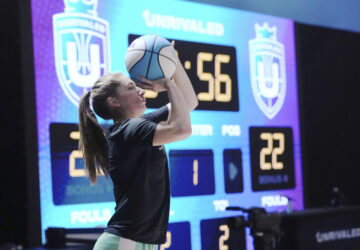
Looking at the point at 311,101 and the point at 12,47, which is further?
the point at 311,101

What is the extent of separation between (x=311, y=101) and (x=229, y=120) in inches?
54.1

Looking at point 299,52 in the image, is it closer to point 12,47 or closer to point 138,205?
point 12,47

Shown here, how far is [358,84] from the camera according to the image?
19.5 feet

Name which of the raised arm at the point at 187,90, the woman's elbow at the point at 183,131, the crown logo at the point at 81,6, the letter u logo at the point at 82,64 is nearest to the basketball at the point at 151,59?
the raised arm at the point at 187,90

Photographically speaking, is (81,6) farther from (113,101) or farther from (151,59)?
(113,101)

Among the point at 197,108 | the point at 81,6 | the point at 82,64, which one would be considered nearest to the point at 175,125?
the point at 82,64

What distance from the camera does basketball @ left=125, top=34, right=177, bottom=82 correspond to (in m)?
2.63

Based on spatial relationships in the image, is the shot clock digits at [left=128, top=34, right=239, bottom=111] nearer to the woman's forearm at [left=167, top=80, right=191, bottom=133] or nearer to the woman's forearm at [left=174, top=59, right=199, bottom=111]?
the woman's forearm at [left=174, top=59, right=199, bottom=111]

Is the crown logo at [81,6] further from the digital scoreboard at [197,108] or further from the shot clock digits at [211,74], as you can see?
the shot clock digits at [211,74]

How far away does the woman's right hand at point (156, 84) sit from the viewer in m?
2.42

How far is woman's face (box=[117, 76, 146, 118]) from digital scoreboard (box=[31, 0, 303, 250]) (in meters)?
1.38

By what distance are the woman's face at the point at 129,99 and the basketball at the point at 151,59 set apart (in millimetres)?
286

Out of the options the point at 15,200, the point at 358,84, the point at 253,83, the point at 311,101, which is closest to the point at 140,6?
the point at 253,83

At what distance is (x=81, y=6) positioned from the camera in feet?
12.5
